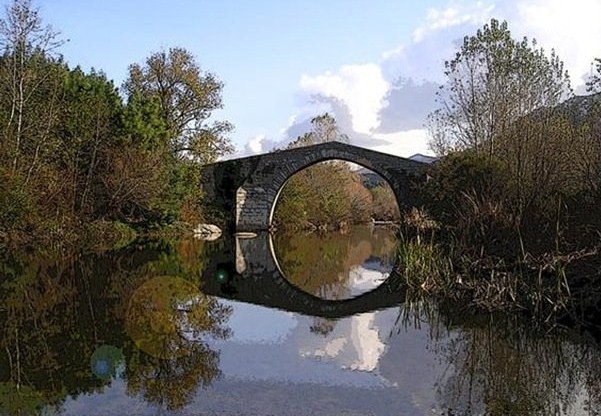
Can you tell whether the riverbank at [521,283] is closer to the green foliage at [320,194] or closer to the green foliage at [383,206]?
the green foliage at [320,194]

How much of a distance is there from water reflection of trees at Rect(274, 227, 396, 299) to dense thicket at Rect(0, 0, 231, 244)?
4997 mm

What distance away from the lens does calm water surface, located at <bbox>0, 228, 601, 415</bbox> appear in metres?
5.09

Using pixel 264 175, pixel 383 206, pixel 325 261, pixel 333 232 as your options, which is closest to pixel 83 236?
pixel 325 261

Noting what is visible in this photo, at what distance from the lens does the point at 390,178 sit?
3106cm

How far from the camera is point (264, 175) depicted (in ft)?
103

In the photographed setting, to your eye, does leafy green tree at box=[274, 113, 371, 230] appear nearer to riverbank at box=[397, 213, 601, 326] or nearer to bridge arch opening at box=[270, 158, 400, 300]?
bridge arch opening at box=[270, 158, 400, 300]

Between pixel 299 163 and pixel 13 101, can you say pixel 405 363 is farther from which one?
pixel 299 163

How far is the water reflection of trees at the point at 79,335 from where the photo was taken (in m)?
5.36

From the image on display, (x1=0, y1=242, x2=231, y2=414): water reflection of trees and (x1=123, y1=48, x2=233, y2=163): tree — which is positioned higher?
(x1=123, y1=48, x2=233, y2=163): tree

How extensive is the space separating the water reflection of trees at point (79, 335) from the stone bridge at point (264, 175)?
17607 mm

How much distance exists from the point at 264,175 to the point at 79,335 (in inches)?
958

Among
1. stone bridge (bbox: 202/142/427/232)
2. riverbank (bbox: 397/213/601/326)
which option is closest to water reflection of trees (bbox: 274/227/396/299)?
riverbank (bbox: 397/213/601/326)

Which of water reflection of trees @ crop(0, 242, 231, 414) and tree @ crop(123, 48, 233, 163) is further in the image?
tree @ crop(123, 48, 233, 163)

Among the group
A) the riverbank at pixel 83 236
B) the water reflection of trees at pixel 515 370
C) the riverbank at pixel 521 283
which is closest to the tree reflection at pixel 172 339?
the water reflection of trees at pixel 515 370
